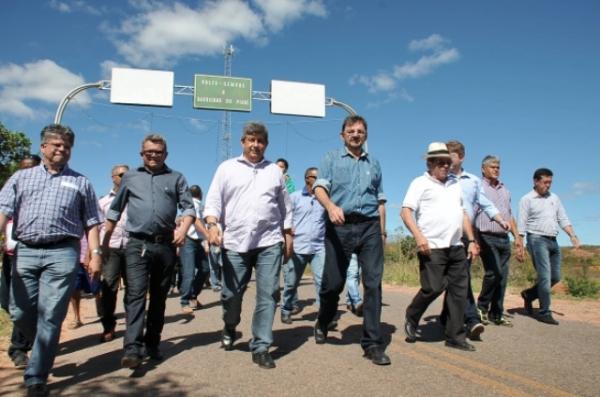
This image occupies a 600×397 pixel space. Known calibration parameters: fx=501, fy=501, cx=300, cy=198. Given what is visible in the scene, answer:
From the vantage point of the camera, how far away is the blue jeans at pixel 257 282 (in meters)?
4.61

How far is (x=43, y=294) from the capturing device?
12.7ft

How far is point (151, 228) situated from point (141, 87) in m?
17.6

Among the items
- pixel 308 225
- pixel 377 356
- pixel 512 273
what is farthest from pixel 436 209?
pixel 512 273

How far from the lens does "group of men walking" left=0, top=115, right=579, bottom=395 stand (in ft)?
12.8

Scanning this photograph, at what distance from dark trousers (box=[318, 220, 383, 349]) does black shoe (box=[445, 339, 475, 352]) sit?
1.01 m

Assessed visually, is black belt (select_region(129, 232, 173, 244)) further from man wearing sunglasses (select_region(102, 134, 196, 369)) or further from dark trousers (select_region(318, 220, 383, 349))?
dark trousers (select_region(318, 220, 383, 349))

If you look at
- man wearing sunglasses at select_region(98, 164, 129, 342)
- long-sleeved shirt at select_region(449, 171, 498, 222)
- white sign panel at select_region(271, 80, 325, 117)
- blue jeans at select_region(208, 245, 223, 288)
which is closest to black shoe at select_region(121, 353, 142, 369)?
man wearing sunglasses at select_region(98, 164, 129, 342)

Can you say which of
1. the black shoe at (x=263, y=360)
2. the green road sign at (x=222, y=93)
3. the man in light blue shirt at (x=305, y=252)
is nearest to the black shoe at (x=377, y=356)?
the black shoe at (x=263, y=360)

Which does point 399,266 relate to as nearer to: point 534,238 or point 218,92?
point 534,238

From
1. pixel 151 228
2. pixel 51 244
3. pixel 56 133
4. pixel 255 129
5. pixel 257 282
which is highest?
pixel 255 129

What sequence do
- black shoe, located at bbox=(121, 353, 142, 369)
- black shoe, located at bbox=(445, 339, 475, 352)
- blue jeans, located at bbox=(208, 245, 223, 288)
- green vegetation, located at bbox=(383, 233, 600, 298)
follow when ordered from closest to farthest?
black shoe, located at bbox=(121, 353, 142, 369) → black shoe, located at bbox=(445, 339, 475, 352) → blue jeans, located at bbox=(208, 245, 223, 288) → green vegetation, located at bbox=(383, 233, 600, 298)

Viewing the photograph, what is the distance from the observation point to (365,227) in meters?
4.86

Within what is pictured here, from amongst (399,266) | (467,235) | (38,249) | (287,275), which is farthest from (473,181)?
(399,266)

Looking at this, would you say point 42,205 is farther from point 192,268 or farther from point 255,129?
point 192,268
